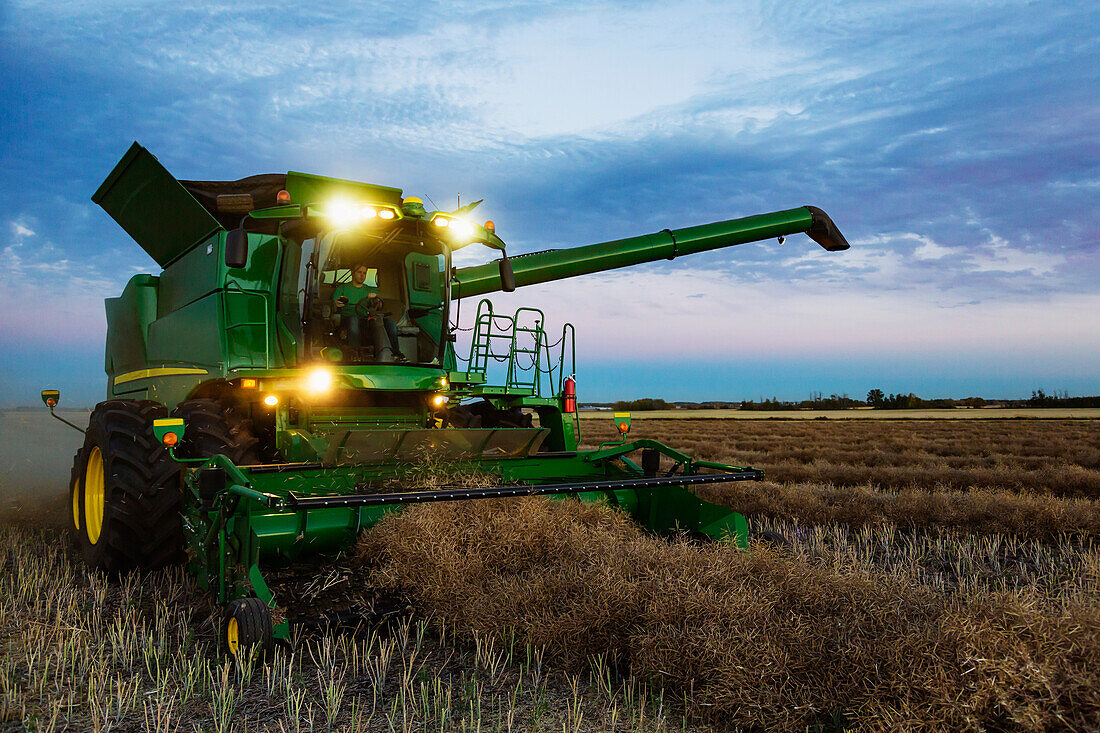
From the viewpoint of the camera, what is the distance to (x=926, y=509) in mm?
8008

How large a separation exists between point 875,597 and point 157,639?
3.62 m

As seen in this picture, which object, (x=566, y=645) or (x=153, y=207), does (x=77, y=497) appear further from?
(x=566, y=645)

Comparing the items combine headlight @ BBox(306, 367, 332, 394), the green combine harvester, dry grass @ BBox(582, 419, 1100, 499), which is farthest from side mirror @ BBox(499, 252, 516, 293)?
dry grass @ BBox(582, 419, 1100, 499)

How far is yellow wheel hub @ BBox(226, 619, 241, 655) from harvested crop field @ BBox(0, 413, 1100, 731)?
162 millimetres

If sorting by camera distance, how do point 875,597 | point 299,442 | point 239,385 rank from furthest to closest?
point 239,385
point 299,442
point 875,597

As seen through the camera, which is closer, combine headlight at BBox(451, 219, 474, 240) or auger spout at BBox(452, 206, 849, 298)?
combine headlight at BBox(451, 219, 474, 240)

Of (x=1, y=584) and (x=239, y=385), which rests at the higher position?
(x=239, y=385)

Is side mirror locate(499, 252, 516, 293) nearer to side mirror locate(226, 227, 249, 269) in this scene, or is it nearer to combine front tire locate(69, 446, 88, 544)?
side mirror locate(226, 227, 249, 269)

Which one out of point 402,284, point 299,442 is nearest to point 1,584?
point 299,442

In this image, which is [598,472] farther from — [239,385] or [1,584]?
[1,584]

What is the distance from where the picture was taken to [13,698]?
312 cm

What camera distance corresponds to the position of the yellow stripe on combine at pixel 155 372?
582 centimetres

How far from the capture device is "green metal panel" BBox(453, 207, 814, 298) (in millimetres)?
8648

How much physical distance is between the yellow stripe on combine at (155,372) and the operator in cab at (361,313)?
3.90ft
